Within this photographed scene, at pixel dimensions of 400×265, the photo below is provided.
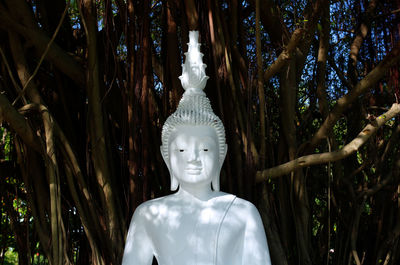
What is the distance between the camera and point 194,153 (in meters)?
2.03

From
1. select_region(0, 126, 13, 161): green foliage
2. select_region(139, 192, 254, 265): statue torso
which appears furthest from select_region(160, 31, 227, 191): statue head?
select_region(0, 126, 13, 161): green foliage

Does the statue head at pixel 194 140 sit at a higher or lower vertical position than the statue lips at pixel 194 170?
higher

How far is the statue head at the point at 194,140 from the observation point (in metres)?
2.04

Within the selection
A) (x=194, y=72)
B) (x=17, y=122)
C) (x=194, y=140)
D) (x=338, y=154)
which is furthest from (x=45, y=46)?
(x=338, y=154)

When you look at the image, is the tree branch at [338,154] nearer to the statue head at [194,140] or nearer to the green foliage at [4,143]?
the statue head at [194,140]

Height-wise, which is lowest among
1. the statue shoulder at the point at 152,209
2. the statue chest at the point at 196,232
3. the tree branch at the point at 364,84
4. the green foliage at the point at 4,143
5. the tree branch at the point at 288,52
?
the statue chest at the point at 196,232

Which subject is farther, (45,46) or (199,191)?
(45,46)

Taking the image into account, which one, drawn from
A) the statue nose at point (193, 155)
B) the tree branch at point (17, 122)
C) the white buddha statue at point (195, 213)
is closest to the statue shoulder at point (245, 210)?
the white buddha statue at point (195, 213)

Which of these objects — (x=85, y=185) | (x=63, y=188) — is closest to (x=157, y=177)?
(x=85, y=185)

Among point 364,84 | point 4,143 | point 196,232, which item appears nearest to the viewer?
point 196,232

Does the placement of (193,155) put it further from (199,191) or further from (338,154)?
(338,154)

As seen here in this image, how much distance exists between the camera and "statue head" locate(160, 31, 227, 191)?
204 cm

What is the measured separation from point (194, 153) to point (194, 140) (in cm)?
5

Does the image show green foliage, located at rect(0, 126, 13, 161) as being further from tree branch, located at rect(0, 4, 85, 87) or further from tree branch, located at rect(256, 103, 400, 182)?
tree branch, located at rect(256, 103, 400, 182)
